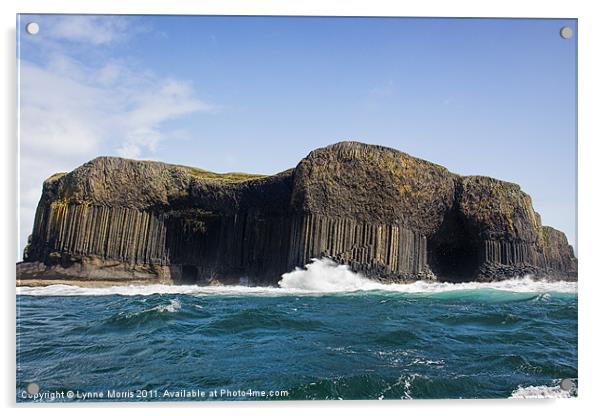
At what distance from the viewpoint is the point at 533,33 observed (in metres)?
9.76

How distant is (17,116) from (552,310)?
9.49 metres

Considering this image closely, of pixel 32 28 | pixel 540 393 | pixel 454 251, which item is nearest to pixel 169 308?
pixel 32 28

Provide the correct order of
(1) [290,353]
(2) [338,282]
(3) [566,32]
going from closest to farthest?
1. (1) [290,353]
2. (3) [566,32]
3. (2) [338,282]

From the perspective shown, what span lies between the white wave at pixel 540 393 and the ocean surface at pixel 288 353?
0.7 inches

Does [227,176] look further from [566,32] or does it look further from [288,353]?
[566,32]

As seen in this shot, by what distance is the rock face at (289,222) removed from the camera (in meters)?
21.2

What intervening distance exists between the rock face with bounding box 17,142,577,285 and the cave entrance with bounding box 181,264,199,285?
4 cm

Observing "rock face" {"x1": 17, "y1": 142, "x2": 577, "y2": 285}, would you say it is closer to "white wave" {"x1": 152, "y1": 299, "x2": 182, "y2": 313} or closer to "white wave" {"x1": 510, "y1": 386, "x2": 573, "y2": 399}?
"white wave" {"x1": 152, "y1": 299, "x2": 182, "y2": 313}

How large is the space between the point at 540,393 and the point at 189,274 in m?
17.0

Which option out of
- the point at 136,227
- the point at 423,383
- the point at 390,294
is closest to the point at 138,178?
the point at 136,227

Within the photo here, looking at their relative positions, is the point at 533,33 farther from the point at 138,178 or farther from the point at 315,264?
the point at 138,178

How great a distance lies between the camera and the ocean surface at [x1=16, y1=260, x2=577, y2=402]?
27.1 ft

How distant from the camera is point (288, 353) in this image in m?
8.90
